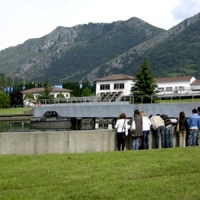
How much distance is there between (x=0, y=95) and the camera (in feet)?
343

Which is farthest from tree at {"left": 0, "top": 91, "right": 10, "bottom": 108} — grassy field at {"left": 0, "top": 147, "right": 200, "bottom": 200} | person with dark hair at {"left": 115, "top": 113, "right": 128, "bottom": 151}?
grassy field at {"left": 0, "top": 147, "right": 200, "bottom": 200}

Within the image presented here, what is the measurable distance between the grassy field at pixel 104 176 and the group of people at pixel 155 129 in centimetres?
244

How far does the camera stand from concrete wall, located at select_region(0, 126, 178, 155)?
14391 millimetres

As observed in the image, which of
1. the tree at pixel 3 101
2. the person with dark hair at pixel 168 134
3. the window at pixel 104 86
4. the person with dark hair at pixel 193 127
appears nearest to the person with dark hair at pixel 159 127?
the person with dark hair at pixel 168 134

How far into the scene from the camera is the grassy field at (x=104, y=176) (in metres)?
7.86

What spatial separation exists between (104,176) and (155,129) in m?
6.99

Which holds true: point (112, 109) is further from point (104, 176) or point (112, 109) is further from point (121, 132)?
point (104, 176)

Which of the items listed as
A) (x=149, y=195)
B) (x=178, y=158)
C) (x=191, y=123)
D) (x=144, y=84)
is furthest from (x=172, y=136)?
(x=144, y=84)

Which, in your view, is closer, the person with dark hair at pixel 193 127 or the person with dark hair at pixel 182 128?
the person with dark hair at pixel 193 127

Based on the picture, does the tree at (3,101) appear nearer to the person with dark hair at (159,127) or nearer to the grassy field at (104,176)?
the person with dark hair at (159,127)

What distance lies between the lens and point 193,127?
642 inches

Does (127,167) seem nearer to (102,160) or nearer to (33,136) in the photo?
(102,160)

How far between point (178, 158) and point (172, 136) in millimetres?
4788

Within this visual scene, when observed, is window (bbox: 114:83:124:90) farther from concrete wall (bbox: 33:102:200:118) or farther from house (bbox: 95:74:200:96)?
concrete wall (bbox: 33:102:200:118)
